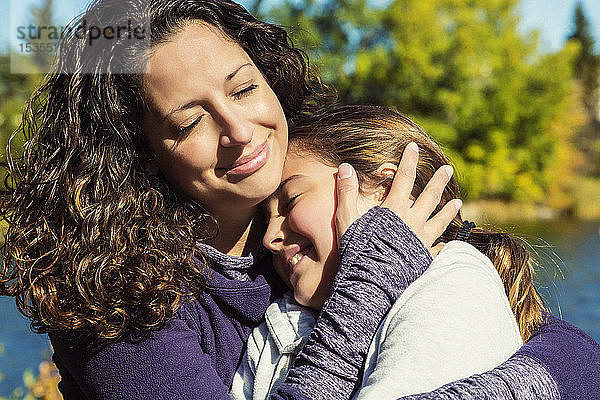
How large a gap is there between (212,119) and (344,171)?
0.40 metres

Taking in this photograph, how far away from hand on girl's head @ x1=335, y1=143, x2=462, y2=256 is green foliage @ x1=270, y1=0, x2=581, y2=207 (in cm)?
2142

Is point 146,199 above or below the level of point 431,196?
below

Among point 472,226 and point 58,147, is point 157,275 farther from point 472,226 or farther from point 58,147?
point 472,226

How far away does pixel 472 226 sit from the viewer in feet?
7.31

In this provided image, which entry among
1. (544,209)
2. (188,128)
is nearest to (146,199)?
(188,128)

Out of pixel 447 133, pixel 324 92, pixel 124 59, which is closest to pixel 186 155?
pixel 124 59

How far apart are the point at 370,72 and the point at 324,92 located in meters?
22.1

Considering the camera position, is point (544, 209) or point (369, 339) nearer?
point (369, 339)

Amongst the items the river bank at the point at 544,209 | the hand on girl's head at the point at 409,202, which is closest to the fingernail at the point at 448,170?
the hand on girl's head at the point at 409,202

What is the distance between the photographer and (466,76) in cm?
2425

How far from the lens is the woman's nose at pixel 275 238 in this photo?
2088 mm

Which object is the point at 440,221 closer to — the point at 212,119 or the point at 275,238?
the point at 275,238

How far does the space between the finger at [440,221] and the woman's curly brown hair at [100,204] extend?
2.15ft

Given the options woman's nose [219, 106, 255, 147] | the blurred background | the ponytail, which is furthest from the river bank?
woman's nose [219, 106, 255, 147]
